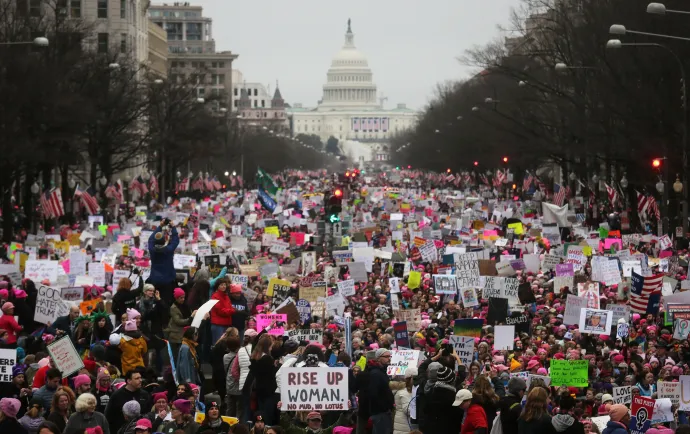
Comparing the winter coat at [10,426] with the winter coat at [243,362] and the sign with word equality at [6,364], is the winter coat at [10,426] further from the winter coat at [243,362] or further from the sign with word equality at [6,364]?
the winter coat at [243,362]

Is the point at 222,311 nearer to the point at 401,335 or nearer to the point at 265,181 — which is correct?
the point at 401,335

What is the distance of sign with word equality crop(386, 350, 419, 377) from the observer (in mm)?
18766

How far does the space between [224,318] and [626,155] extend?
33.4 metres

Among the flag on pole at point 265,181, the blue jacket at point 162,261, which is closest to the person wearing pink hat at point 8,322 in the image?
the blue jacket at point 162,261

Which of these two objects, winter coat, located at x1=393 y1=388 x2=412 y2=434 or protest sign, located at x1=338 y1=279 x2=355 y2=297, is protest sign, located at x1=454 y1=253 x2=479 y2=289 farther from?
winter coat, located at x1=393 y1=388 x2=412 y2=434

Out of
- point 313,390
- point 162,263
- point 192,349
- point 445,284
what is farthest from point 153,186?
point 313,390

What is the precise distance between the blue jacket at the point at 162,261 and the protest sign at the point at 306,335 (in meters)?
3.61

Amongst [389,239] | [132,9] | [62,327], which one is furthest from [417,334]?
[132,9]

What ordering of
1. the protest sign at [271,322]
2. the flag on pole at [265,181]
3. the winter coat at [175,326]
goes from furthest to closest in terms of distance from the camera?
the flag on pole at [265,181] → the protest sign at [271,322] → the winter coat at [175,326]

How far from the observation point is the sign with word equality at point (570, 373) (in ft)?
59.9

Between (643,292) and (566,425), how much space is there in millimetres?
11553

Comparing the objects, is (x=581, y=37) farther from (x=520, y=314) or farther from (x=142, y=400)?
(x=142, y=400)

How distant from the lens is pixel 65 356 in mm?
17594

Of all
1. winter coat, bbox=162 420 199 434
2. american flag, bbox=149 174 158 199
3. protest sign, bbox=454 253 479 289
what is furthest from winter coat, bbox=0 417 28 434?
american flag, bbox=149 174 158 199
